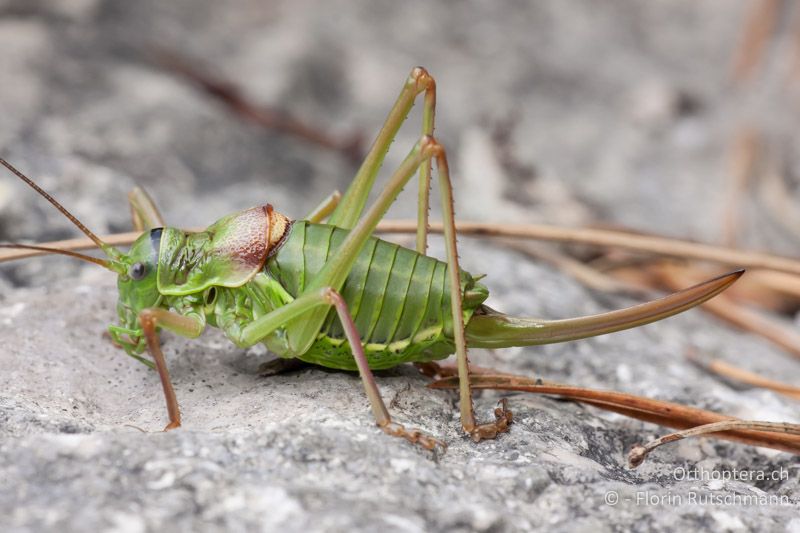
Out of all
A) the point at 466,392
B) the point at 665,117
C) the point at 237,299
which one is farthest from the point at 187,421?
the point at 665,117

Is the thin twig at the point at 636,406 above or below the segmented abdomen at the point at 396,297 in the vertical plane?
below

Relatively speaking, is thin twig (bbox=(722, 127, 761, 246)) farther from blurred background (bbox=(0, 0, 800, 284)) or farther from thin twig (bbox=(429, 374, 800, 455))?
thin twig (bbox=(429, 374, 800, 455))

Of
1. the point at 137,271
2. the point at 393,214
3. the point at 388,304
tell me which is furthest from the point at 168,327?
the point at 393,214

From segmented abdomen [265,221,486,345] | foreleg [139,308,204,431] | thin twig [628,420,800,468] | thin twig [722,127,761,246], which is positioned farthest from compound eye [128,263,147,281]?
thin twig [722,127,761,246]

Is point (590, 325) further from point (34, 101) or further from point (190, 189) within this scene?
point (34, 101)

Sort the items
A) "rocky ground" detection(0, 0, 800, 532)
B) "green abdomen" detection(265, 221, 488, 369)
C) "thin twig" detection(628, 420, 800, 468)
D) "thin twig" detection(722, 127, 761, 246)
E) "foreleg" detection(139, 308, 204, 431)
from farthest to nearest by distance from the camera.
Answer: "thin twig" detection(722, 127, 761, 246) → "green abdomen" detection(265, 221, 488, 369) → "thin twig" detection(628, 420, 800, 468) → "foreleg" detection(139, 308, 204, 431) → "rocky ground" detection(0, 0, 800, 532)

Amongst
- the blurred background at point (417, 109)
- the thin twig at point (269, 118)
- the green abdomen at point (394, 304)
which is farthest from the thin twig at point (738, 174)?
the green abdomen at point (394, 304)

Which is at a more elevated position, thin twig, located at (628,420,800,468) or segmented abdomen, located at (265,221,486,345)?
segmented abdomen, located at (265,221,486,345)

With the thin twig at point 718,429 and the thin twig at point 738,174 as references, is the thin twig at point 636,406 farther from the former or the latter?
the thin twig at point 738,174
